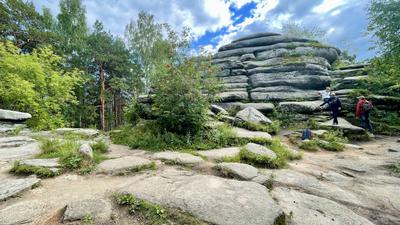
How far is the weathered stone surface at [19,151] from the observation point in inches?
197

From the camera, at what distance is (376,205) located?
11.1 ft

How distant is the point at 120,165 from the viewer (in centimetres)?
453

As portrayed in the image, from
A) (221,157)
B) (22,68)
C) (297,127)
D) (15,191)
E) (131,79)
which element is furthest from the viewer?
(131,79)

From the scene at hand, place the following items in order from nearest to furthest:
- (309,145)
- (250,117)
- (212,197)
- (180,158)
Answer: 1. (212,197)
2. (180,158)
3. (309,145)
4. (250,117)

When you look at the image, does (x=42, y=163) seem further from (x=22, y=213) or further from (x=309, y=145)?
(x=309, y=145)

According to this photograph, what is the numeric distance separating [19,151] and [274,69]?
17.0 m

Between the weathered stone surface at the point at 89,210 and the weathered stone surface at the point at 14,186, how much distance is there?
1.12 meters

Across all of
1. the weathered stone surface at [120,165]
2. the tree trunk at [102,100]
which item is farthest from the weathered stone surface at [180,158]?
the tree trunk at [102,100]

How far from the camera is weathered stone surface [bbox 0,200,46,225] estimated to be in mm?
2373

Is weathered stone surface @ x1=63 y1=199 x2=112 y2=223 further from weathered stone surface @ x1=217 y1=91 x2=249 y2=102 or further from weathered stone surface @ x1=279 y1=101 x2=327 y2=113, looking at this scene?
weathered stone surface @ x1=279 y1=101 x2=327 y2=113

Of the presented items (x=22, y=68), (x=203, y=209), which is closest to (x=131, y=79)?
(x=22, y=68)

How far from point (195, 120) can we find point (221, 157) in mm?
2225

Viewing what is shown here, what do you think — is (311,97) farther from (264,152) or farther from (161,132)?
(161,132)

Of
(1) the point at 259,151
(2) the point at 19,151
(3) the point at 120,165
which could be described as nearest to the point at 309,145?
(1) the point at 259,151
